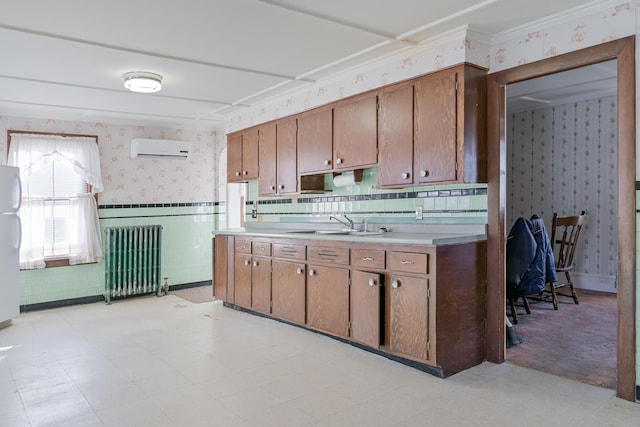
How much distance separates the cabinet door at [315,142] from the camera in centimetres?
434

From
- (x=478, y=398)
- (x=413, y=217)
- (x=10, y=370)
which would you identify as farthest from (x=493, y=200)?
(x=10, y=370)

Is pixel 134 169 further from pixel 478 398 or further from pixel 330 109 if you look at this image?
pixel 478 398

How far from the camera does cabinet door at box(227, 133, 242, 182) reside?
18.7 ft

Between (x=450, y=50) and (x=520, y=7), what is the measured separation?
550mm

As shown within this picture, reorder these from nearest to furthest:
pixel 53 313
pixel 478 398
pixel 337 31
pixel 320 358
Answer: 1. pixel 478 398
2. pixel 337 31
3. pixel 320 358
4. pixel 53 313

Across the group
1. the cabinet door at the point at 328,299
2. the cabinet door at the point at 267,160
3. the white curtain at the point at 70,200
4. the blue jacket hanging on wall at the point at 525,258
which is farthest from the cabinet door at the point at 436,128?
the white curtain at the point at 70,200

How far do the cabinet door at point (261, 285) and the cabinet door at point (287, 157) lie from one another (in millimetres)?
797

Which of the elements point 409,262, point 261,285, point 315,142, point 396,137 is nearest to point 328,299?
point 409,262

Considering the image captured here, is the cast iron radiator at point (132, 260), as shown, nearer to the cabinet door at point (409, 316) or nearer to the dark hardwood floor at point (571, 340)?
the cabinet door at point (409, 316)

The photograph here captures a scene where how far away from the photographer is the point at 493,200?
3.31 m

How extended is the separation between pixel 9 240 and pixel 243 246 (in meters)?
2.16

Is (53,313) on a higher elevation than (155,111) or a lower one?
lower

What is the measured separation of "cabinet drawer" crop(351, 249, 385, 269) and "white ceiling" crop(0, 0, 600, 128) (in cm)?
151

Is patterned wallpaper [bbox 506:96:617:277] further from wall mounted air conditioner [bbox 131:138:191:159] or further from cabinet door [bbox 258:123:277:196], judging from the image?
wall mounted air conditioner [bbox 131:138:191:159]
